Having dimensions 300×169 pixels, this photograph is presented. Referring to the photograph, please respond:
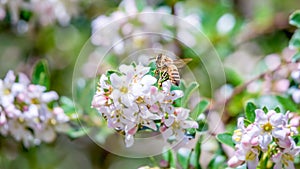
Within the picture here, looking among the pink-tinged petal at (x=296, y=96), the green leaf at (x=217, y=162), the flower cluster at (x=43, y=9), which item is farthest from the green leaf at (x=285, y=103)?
the flower cluster at (x=43, y=9)

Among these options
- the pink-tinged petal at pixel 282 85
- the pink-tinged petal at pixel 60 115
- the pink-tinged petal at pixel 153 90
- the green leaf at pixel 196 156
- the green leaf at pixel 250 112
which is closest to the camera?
the pink-tinged petal at pixel 153 90

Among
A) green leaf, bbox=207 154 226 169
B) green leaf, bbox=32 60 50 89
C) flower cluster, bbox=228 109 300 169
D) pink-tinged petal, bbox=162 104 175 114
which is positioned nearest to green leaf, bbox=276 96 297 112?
green leaf, bbox=207 154 226 169

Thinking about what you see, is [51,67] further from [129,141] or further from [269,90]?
[129,141]

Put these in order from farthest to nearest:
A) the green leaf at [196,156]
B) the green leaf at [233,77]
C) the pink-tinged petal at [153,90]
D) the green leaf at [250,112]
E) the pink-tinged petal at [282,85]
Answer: the green leaf at [233,77], the pink-tinged petal at [282,85], the green leaf at [196,156], the green leaf at [250,112], the pink-tinged petal at [153,90]

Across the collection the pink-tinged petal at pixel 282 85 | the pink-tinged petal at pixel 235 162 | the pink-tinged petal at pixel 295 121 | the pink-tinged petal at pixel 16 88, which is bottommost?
the pink-tinged petal at pixel 235 162

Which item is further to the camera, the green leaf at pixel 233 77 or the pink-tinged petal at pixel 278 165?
the green leaf at pixel 233 77

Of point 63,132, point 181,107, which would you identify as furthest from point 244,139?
point 63,132

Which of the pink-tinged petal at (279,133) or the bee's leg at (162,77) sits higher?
the bee's leg at (162,77)

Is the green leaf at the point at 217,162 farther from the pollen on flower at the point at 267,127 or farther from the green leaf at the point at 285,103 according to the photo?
the pollen on flower at the point at 267,127
